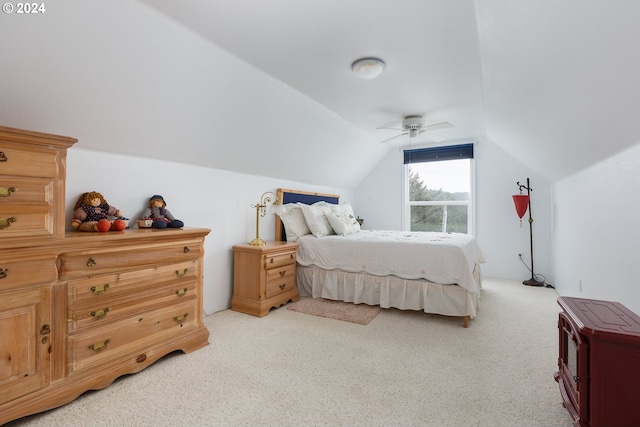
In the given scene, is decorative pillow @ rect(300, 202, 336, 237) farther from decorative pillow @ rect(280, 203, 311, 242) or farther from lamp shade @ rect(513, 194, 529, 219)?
lamp shade @ rect(513, 194, 529, 219)

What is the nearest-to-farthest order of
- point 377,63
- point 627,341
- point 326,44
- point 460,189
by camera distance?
point 627,341 → point 326,44 → point 377,63 → point 460,189

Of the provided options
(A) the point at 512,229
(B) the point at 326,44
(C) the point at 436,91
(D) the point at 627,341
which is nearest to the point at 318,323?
(D) the point at 627,341

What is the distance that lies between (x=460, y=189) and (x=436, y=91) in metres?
2.74

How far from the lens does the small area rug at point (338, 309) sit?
10.4 ft

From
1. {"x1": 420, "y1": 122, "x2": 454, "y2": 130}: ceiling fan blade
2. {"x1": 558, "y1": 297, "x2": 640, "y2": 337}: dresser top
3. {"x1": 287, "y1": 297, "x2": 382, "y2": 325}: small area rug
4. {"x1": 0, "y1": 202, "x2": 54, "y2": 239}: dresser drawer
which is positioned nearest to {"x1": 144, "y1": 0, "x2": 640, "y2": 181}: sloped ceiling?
{"x1": 420, "y1": 122, "x2": 454, "y2": 130}: ceiling fan blade

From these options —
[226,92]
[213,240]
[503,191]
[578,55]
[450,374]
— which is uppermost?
[226,92]

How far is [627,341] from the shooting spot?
1.31 metres

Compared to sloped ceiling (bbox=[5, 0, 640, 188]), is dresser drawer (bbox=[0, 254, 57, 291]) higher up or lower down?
lower down

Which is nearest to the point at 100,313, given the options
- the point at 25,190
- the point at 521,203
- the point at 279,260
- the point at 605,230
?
the point at 25,190

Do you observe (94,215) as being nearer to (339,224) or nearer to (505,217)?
(339,224)

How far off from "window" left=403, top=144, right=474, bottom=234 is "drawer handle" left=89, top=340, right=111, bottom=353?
498 cm

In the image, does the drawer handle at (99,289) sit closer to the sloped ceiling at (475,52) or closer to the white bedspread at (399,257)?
the sloped ceiling at (475,52)

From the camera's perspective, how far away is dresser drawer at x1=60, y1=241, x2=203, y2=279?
5.80ft

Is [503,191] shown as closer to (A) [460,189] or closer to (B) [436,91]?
(A) [460,189]
